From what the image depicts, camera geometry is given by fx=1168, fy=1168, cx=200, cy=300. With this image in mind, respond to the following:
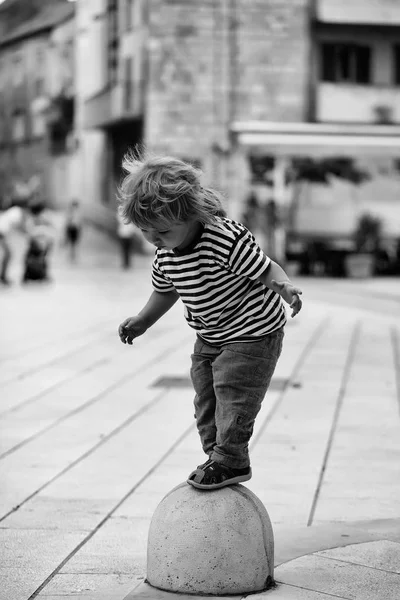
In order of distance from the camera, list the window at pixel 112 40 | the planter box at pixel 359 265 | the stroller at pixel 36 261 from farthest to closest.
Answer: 1. the window at pixel 112 40
2. the planter box at pixel 359 265
3. the stroller at pixel 36 261

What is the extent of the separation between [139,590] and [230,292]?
1045 millimetres

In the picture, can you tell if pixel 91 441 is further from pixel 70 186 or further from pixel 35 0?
pixel 35 0

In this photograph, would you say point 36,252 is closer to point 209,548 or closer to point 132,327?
point 132,327

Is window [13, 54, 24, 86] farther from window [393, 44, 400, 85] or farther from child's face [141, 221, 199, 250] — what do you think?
child's face [141, 221, 199, 250]

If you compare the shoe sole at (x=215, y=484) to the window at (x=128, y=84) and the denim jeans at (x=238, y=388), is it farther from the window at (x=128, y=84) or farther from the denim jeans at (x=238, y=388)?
the window at (x=128, y=84)

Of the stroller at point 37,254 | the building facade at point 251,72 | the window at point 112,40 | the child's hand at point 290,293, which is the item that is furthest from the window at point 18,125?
the child's hand at point 290,293

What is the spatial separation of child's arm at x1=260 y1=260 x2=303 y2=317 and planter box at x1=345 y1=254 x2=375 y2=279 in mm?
23279

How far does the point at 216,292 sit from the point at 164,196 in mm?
403

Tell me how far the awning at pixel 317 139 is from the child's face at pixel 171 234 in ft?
78.5

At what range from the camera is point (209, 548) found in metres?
3.84

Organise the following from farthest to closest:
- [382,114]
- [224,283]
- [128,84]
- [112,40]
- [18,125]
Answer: [18,125] → [112,40] → [128,84] → [382,114] → [224,283]

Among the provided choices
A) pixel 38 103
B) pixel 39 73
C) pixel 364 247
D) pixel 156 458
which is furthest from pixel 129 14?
pixel 156 458

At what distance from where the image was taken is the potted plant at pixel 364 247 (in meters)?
27.0

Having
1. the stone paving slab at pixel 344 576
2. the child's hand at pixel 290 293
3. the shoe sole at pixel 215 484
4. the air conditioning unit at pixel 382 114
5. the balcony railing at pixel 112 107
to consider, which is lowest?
the stone paving slab at pixel 344 576
